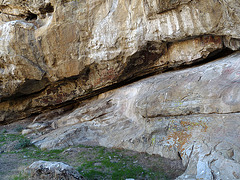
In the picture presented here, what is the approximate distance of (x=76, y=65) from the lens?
459 inches

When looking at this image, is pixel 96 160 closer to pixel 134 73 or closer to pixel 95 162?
pixel 95 162

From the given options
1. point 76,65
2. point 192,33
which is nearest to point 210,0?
point 192,33

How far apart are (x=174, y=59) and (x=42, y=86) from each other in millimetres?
8696

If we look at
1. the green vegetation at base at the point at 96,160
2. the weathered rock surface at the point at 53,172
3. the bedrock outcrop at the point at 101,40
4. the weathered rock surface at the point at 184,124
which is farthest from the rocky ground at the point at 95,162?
the bedrock outcrop at the point at 101,40

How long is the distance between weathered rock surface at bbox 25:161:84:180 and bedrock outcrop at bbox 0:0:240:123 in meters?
6.64

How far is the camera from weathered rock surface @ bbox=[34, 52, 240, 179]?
608 cm

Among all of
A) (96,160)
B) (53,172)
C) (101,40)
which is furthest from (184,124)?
(101,40)

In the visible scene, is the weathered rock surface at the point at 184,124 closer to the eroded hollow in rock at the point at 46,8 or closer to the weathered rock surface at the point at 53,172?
the weathered rock surface at the point at 53,172

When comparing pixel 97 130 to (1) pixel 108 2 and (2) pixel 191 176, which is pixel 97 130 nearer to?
(2) pixel 191 176

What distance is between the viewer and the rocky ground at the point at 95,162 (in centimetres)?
653

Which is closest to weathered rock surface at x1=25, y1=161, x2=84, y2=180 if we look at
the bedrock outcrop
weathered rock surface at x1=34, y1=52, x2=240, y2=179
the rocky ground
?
the rocky ground

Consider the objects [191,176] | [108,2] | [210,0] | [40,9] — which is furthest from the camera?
[40,9]

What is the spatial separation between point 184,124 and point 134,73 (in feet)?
17.1

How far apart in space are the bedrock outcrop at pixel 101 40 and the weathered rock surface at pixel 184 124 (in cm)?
150
